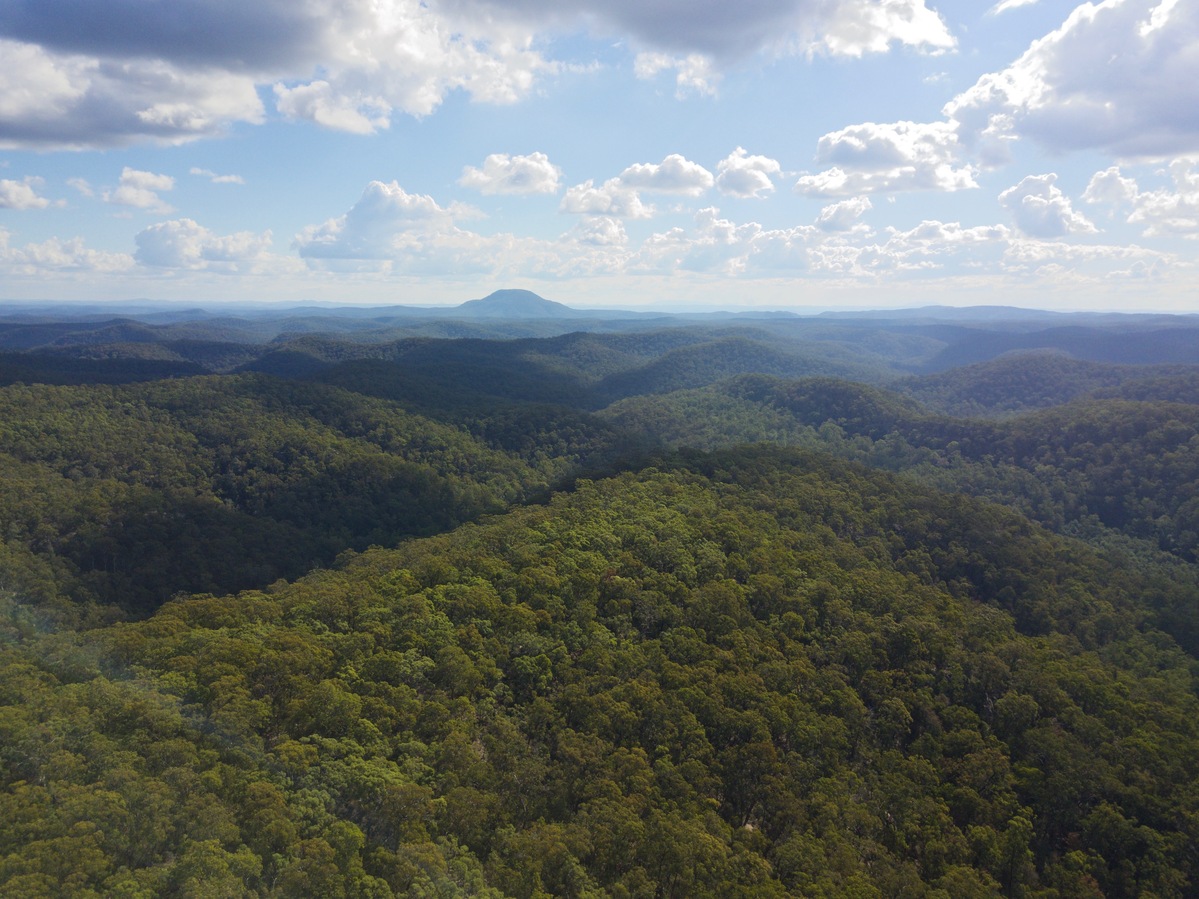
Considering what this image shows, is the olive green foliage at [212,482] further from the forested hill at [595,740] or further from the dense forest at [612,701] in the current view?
the forested hill at [595,740]

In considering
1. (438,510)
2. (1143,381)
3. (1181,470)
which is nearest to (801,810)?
(438,510)

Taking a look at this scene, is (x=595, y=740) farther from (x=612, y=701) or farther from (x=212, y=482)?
(x=212, y=482)

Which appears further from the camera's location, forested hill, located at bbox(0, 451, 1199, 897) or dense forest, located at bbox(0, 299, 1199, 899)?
dense forest, located at bbox(0, 299, 1199, 899)

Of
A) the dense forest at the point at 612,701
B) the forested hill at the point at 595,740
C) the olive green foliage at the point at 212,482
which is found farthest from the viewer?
the olive green foliage at the point at 212,482

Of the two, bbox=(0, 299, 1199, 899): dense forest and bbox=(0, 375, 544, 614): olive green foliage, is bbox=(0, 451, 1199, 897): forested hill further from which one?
bbox=(0, 375, 544, 614): olive green foliage

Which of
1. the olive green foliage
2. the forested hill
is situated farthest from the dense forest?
the olive green foliage

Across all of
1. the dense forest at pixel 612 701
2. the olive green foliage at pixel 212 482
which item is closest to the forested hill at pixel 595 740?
the dense forest at pixel 612 701

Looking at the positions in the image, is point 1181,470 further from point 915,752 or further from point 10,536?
point 10,536

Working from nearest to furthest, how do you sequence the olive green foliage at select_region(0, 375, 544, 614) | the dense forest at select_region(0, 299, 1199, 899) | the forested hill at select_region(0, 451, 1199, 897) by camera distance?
1. the forested hill at select_region(0, 451, 1199, 897)
2. the dense forest at select_region(0, 299, 1199, 899)
3. the olive green foliage at select_region(0, 375, 544, 614)

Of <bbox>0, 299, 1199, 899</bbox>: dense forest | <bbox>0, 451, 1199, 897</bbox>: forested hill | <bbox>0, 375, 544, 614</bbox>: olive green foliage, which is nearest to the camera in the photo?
<bbox>0, 451, 1199, 897</bbox>: forested hill

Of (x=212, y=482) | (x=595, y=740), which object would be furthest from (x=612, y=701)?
(x=212, y=482)

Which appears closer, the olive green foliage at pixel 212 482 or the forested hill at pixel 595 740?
the forested hill at pixel 595 740

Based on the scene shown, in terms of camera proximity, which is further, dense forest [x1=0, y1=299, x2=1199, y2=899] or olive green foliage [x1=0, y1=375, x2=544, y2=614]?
olive green foliage [x1=0, y1=375, x2=544, y2=614]
